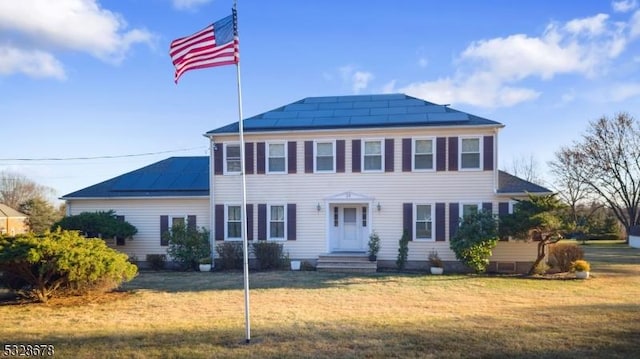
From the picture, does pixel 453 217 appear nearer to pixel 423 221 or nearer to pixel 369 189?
pixel 423 221

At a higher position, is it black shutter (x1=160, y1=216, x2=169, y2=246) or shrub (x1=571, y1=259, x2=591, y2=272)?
black shutter (x1=160, y1=216, x2=169, y2=246)

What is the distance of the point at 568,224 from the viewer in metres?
14.0

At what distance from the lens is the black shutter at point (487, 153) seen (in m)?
15.8

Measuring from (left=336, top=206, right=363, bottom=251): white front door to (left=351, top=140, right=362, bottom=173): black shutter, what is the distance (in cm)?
157

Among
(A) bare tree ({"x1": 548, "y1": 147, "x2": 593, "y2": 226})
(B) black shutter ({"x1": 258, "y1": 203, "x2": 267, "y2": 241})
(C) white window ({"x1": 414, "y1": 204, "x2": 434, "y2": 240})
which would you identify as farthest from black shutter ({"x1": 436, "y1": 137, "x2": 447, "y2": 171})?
(A) bare tree ({"x1": 548, "y1": 147, "x2": 593, "y2": 226})

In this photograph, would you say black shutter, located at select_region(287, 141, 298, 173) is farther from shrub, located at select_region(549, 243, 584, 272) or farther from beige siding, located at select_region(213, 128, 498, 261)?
shrub, located at select_region(549, 243, 584, 272)

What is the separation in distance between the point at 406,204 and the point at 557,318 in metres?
8.29

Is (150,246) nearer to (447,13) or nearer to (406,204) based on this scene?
(406,204)

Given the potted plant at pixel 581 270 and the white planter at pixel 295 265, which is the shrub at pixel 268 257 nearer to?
the white planter at pixel 295 265

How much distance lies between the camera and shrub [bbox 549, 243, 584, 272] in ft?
50.6

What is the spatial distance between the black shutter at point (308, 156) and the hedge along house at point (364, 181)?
4 centimetres

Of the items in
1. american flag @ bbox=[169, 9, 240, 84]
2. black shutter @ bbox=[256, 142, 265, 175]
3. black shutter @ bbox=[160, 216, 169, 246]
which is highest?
american flag @ bbox=[169, 9, 240, 84]

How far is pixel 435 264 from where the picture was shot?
1548cm

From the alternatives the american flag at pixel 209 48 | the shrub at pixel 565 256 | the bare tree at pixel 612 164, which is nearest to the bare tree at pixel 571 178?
the bare tree at pixel 612 164
